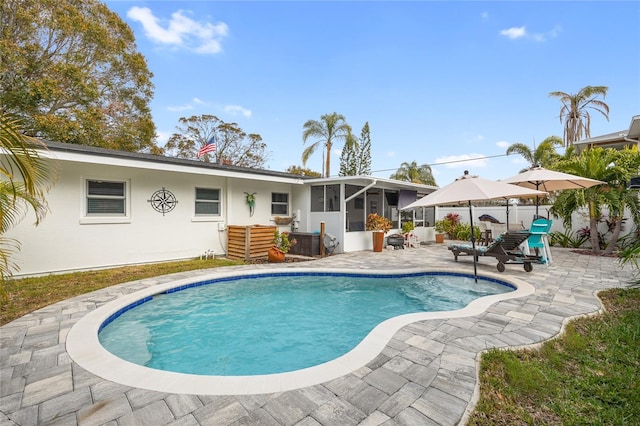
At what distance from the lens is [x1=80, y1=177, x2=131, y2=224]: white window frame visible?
7.39m

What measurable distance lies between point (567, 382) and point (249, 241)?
313 inches

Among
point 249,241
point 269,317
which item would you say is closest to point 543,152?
point 249,241

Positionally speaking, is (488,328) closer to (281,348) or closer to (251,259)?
(281,348)

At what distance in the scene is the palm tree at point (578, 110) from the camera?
1995 cm

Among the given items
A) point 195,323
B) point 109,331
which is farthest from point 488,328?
point 109,331

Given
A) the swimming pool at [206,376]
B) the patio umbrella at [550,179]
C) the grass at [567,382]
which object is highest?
the patio umbrella at [550,179]

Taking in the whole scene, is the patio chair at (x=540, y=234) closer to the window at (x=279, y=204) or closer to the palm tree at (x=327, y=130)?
the window at (x=279, y=204)

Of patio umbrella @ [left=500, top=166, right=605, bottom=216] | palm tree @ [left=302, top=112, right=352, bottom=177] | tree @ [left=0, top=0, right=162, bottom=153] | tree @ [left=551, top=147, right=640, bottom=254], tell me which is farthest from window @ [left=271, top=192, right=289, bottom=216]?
palm tree @ [left=302, top=112, right=352, bottom=177]

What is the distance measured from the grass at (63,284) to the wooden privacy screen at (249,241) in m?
0.84

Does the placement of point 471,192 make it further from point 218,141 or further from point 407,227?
point 218,141

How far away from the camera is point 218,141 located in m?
24.7

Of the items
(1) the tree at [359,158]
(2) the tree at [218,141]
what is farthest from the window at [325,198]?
(1) the tree at [359,158]

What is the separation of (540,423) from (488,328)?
1687 millimetres

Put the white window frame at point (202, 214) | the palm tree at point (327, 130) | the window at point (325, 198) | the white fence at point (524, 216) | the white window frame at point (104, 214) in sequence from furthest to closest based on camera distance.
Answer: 1. the palm tree at point (327, 130)
2. the white fence at point (524, 216)
3. the window at point (325, 198)
4. the white window frame at point (202, 214)
5. the white window frame at point (104, 214)
